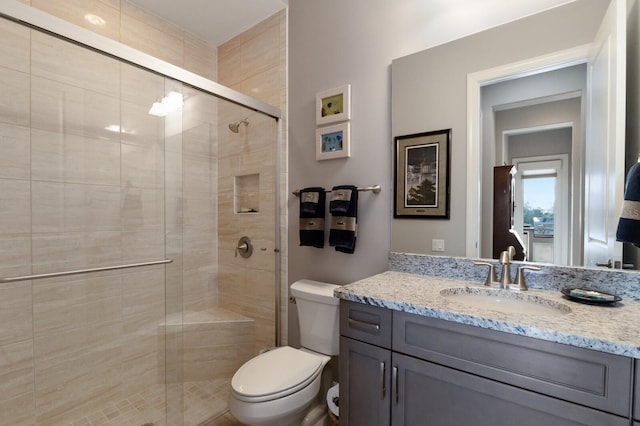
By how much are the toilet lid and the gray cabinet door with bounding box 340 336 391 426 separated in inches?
10.6

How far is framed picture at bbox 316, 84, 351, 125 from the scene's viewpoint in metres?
1.77

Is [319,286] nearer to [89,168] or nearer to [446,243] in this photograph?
[446,243]

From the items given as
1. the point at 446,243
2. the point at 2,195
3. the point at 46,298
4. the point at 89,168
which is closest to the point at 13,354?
the point at 46,298

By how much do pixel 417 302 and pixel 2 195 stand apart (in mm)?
1914

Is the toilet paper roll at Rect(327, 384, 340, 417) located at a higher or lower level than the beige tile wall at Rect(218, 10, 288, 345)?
lower

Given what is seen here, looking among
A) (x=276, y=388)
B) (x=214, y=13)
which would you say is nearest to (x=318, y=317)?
(x=276, y=388)

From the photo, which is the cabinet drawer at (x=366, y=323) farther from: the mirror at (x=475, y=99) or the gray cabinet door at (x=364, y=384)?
the mirror at (x=475, y=99)

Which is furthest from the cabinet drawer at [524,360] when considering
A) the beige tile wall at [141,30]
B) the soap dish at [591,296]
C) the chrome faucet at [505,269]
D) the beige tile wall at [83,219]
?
the beige tile wall at [141,30]

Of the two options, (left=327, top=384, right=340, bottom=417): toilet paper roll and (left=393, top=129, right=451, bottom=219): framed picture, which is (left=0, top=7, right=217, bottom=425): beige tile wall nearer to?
(left=327, top=384, right=340, bottom=417): toilet paper roll

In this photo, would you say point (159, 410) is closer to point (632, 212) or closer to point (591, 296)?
point (591, 296)

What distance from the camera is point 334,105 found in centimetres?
184

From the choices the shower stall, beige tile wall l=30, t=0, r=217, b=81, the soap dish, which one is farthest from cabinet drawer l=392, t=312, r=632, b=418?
beige tile wall l=30, t=0, r=217, b=81

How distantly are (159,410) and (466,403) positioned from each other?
171 cm

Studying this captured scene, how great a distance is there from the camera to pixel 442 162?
1478 millimetres
